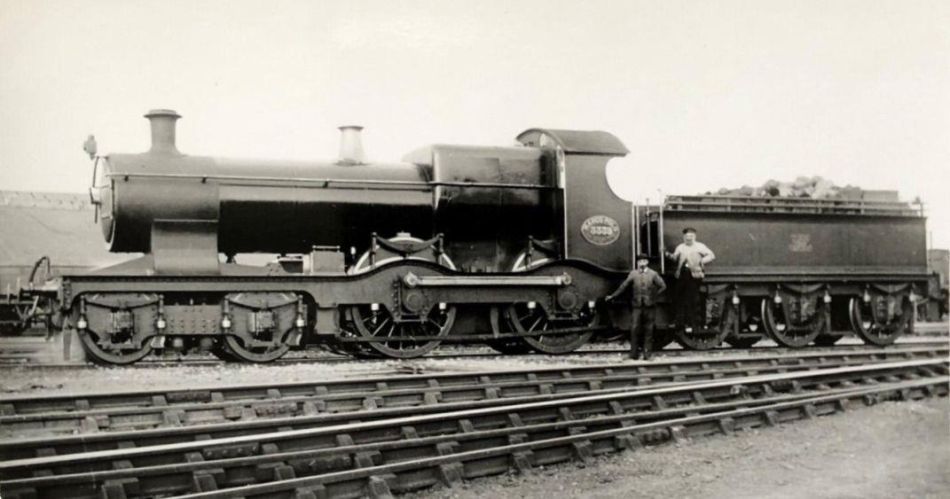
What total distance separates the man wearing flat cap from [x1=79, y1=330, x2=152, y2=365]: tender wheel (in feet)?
18.2

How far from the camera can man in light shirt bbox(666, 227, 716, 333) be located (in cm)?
1153

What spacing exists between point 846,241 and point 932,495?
26.8 feet

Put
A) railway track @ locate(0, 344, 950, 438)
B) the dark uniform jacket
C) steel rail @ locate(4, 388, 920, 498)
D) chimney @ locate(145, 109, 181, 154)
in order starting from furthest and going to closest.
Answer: the dark uniform jacket, chimney @ locate(145, 109, 181, 154), railway track @ locate(0, 344, 950, 438), steel rail @ locate(4, 388, 920, 498)

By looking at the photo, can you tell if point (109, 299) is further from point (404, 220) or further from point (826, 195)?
point (826, 195)

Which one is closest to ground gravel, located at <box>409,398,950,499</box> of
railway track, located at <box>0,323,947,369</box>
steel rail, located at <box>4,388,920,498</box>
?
steel rail, located at <box>4,388,920,498</box>

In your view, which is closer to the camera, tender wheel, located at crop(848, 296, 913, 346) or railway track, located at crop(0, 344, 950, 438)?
railway track, located at crop(0, 344, 950, 438)

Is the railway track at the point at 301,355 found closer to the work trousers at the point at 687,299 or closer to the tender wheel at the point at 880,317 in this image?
the tender wheel at the point at 880,317

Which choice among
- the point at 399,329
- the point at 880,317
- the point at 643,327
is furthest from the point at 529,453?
the point at 880,317

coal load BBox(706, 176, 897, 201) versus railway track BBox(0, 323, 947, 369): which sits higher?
coal load BBox(706, 176, 897, 201)

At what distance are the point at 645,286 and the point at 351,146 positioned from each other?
12.9 ft

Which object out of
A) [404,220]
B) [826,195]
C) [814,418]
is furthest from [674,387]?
[826,195]

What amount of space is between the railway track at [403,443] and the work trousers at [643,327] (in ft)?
8.47

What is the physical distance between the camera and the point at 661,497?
5.13 meters

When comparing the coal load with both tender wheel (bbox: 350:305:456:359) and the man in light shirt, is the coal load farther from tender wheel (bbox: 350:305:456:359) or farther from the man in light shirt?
tender wheel (bbox: 350:305:456:359)
